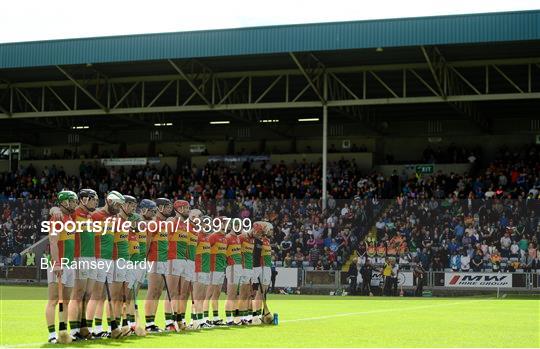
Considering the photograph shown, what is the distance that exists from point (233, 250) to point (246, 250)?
0.98 feet

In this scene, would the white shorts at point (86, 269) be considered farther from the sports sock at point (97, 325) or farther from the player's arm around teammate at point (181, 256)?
the player's arm around teammate at point (181, 256)

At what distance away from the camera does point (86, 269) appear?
13.0m

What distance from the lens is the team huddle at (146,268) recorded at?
1278 cm

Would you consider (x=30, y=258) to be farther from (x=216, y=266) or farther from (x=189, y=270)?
(x=189, y=270)

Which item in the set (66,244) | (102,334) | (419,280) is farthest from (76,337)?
(419,280)

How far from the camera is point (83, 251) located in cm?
1293

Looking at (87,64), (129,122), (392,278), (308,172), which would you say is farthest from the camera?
(129,122)

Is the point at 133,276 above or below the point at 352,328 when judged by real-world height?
above

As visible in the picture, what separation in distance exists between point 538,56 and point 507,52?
4.21 feet

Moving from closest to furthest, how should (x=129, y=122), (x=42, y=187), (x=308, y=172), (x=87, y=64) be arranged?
(x=87, y=64), (x=308, y=172), (x=42, y=187), (x=129, y=122)

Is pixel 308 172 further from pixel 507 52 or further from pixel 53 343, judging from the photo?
pixel 53 343

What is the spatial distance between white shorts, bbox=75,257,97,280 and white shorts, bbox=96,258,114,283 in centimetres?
8

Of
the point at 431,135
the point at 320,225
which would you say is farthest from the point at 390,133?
the point at 320,225

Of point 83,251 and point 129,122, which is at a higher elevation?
point 129,122
